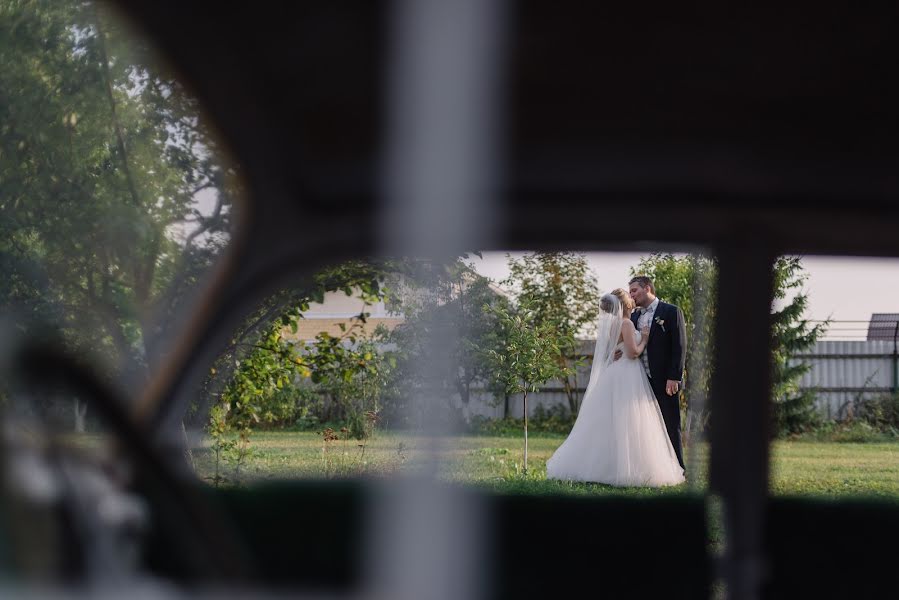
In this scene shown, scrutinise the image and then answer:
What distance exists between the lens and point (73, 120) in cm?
392

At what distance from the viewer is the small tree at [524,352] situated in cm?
674

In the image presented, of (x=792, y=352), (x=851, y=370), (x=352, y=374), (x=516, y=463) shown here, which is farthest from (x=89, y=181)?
(x=851, y=370)

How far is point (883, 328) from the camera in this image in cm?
962

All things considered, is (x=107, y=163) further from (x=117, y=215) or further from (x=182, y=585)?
(x=182, y=585)

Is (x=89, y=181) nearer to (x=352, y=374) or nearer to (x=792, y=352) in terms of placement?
(x=352, y=374)

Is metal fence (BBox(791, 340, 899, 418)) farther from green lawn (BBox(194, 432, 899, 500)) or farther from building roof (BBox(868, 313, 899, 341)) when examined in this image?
green lawn (BBox(194, 432, 899, 500))

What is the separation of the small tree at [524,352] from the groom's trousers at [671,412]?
0.92 metres

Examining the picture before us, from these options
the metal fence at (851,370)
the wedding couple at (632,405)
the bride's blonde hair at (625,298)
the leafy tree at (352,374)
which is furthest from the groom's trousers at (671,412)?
the metal fence at (851,370)

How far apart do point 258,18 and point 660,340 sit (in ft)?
15.8

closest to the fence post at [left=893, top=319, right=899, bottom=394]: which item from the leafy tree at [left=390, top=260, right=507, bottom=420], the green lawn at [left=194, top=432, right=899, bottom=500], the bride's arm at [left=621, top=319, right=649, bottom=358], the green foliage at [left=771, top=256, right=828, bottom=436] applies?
the green lawn at [left=194, top=432, right=899, bottom=500]

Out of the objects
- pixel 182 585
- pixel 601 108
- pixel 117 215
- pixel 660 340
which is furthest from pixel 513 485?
pixel 182 585

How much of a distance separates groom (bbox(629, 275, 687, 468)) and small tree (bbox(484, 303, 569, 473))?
0.82 metres

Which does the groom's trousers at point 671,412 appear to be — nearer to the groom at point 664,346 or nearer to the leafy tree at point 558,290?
the groom at point 664,346

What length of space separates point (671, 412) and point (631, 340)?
555 millimetres
